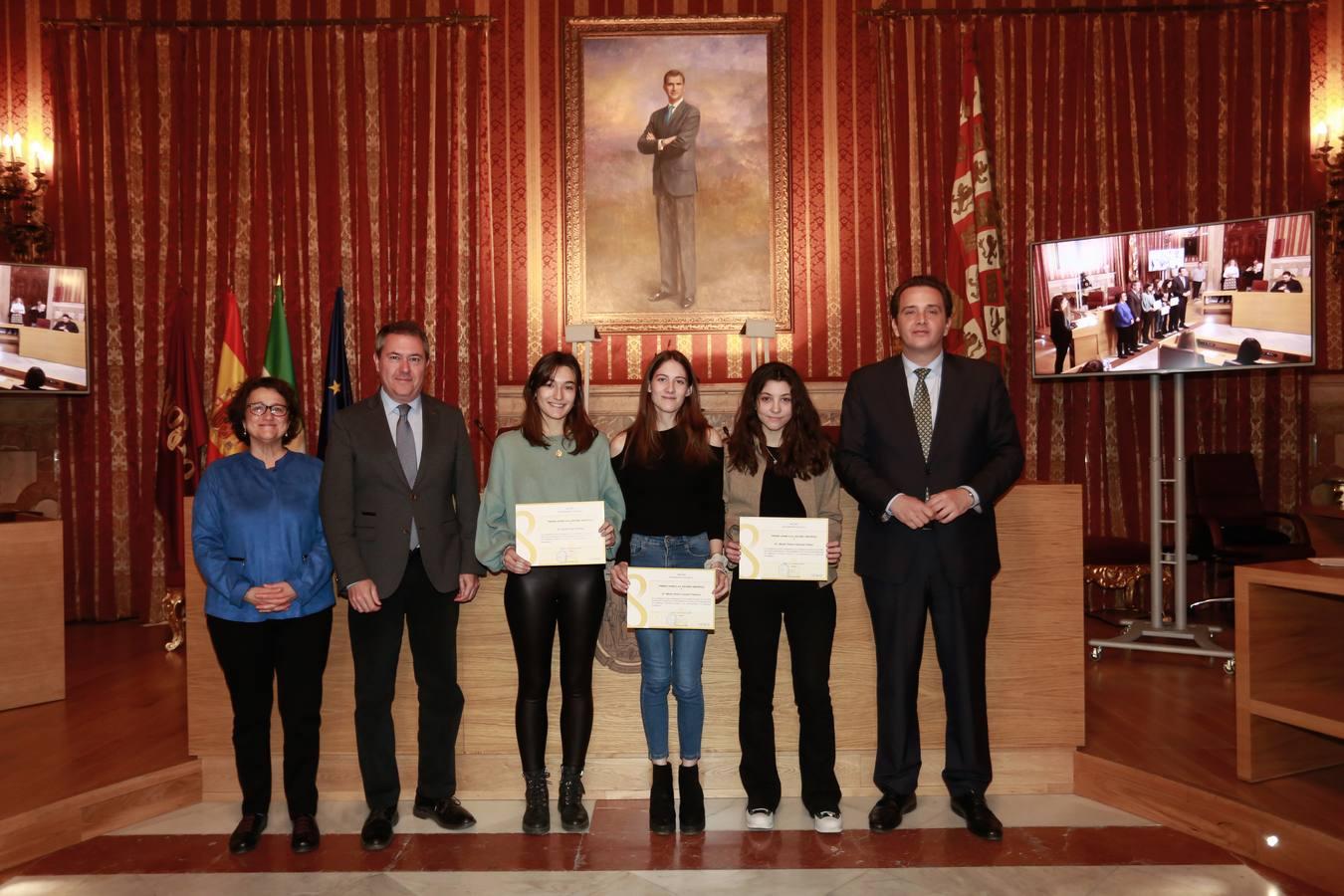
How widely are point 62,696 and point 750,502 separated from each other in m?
3.53

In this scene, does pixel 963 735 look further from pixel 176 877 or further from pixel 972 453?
pixel 176 877

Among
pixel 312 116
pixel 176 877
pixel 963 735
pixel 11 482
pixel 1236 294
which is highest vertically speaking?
pixel 312 116

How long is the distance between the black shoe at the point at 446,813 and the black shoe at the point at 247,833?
0.49 meters

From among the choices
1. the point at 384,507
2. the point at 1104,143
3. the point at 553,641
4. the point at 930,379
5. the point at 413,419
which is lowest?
the point at 553,641

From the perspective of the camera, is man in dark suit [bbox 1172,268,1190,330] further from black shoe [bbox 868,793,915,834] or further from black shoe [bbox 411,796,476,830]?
black shoe [bbox 411,796,476,830]

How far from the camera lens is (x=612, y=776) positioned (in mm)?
3348

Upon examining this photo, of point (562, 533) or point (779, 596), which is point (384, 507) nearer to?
point (562, 533)

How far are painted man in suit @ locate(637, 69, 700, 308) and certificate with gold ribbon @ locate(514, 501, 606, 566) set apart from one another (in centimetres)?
410

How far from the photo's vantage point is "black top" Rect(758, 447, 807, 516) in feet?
9.50

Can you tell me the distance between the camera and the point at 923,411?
2.97 metres

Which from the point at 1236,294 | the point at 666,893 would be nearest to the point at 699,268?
the point at 1236,294

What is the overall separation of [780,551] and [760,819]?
0.92 meters

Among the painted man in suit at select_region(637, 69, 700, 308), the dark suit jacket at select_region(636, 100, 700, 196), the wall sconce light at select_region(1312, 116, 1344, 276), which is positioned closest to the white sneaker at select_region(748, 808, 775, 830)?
the painted man in suit at select_region(637, 69, 700, 308)

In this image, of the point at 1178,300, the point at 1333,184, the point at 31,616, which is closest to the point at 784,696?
the point at 1178,300
